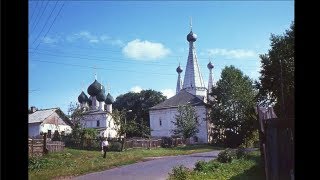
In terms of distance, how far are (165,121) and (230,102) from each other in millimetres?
9685

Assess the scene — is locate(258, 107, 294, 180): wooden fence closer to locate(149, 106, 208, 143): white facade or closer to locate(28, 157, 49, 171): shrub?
locate(28, 157, 49, 171): shrub

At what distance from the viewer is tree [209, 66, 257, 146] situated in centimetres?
4148

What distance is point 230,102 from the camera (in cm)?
4494

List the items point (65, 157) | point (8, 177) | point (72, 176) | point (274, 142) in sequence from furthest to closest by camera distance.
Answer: point (65, 157), point (72, 176), point (274, 142), point (8, 177)

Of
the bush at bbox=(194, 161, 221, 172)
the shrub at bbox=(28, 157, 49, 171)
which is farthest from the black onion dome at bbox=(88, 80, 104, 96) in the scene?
the bush at bbox=(194, 161, 221, 172)

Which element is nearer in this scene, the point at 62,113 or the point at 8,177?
the point at 8,177

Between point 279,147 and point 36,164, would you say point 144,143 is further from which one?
point 279,147

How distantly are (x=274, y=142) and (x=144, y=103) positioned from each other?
2860 centimetres

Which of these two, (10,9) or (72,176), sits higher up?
(10,9)

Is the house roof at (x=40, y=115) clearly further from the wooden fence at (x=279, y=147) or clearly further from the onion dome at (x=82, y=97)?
the wooden fence at (x=279, y=147)

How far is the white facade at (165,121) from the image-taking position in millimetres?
46781

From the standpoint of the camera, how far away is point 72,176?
1334 cm
